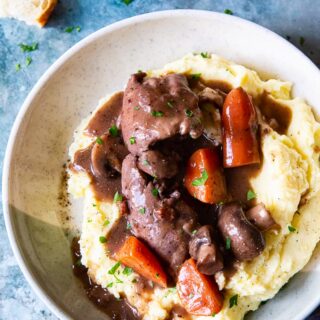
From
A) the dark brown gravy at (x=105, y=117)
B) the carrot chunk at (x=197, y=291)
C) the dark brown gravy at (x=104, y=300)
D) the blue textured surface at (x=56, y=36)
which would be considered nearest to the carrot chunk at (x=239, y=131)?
the carrot chunk at (x=197, y=291)

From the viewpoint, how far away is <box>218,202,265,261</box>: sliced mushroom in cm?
452

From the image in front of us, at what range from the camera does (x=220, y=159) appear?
498 centimetres

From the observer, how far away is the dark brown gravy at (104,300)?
17.1 ft

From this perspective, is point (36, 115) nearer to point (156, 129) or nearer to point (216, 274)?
point (156, 129)

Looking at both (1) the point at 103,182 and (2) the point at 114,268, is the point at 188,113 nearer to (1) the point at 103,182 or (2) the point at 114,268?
(1) the point at 103,182

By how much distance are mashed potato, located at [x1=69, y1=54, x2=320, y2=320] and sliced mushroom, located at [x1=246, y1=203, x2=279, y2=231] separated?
0.40 ft

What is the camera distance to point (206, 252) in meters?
4.50

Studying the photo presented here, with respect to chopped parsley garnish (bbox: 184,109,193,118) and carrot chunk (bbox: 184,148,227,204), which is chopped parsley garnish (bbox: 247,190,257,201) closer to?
carrot chunk (bbox: 184,148,227,204)

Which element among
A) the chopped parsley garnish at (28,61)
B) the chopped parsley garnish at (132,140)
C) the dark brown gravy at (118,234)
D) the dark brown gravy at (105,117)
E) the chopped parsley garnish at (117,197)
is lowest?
the dark brown gravy at (118,234)

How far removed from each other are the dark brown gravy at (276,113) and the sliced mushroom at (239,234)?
2.93 ft

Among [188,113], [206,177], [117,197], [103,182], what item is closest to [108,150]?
[103,182]

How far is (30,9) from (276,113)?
110 inches

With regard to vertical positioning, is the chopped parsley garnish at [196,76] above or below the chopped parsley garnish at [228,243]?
above

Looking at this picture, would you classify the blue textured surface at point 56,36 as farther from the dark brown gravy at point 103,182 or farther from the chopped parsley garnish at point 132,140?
the chopped parsley garnish at point 132,140
